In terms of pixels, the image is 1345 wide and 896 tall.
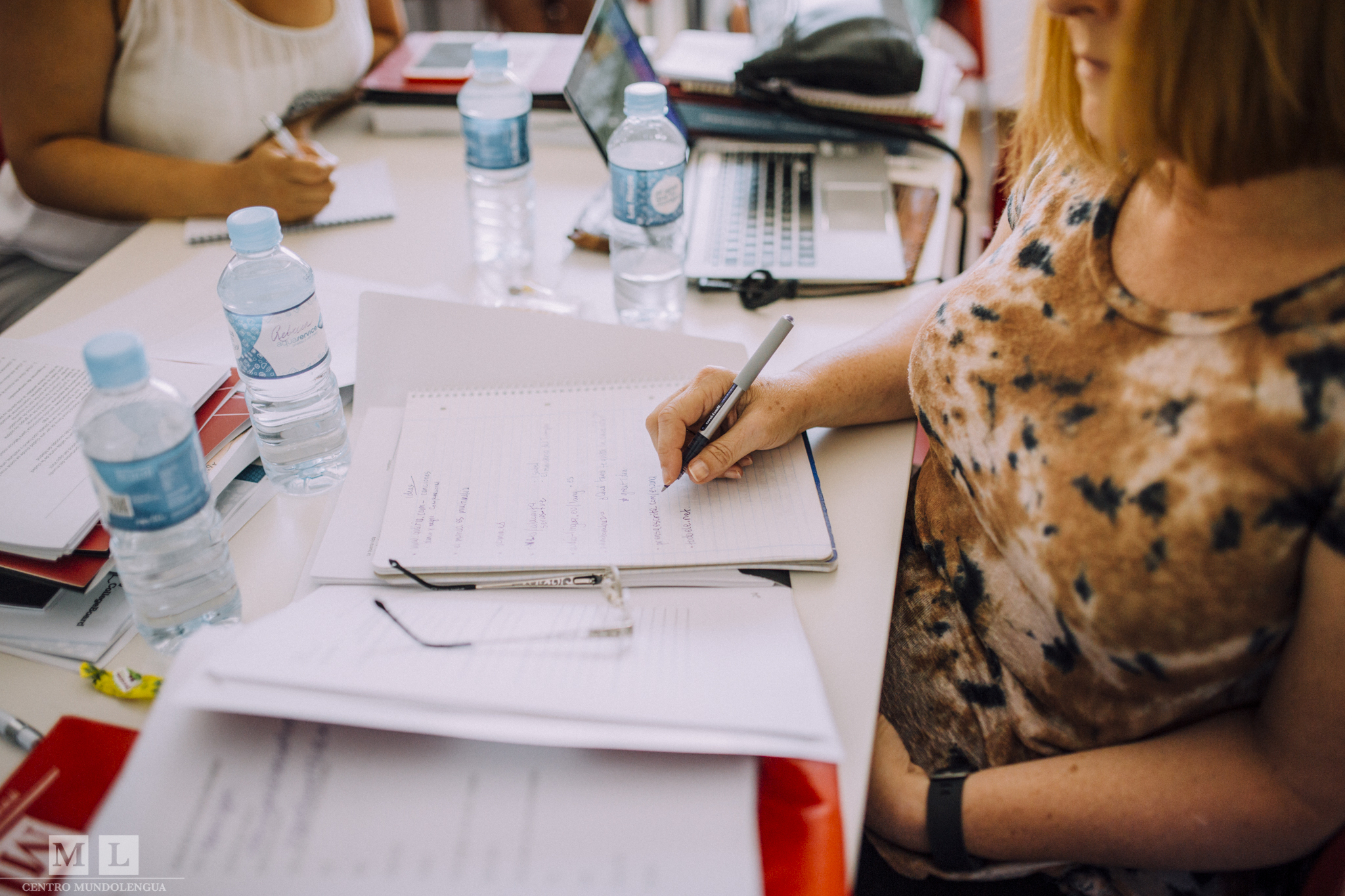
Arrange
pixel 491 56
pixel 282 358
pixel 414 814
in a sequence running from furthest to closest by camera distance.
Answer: pixel 491 56 → pixel 282 358 → pixel 414 814

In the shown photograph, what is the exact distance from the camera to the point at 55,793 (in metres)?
0.52

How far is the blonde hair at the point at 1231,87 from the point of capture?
0.49 metres

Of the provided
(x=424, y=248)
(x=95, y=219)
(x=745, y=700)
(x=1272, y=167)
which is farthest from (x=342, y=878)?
(x=95, y=219)

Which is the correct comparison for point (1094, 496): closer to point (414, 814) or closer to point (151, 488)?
point (414, 814)

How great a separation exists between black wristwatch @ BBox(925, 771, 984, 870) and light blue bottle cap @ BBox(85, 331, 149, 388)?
630 mm

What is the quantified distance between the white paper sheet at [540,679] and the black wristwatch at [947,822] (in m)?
0.17

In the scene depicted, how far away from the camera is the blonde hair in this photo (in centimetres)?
49

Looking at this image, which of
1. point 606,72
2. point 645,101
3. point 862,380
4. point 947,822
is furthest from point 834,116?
point 947,822

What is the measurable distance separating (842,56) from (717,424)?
87 cm

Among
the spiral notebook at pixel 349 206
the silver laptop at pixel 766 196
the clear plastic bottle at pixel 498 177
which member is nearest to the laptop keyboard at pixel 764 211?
the silver laptop at pixel 766 196

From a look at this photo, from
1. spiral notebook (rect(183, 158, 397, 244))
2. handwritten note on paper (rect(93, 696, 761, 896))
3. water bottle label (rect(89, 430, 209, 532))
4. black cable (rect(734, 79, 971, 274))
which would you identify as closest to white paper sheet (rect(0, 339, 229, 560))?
water bottle label (rect(89, 430, 209, 532))

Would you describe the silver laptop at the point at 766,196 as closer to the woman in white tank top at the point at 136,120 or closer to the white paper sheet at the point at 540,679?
the woman in white tank top at the point at 136,120

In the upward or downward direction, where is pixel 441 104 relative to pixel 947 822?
upward

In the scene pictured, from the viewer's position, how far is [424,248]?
116cm
